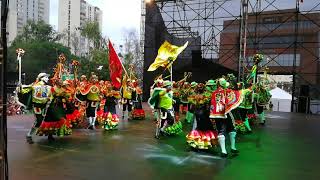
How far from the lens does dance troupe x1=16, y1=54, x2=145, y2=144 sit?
27.5ft

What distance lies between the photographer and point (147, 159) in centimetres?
716

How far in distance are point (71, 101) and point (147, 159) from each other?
470 cm

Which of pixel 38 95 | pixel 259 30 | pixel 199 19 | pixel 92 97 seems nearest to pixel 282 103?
pixel 259 30

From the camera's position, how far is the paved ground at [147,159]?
603cm

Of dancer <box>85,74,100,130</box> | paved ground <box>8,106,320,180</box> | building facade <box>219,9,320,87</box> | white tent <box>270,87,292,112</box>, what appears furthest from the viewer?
white tent <box>270,87,292,112</box>

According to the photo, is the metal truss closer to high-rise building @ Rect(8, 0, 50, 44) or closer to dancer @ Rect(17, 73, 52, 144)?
high-rise building @ Rect(8, 0, 50, 44)

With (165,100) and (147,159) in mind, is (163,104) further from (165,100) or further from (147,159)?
(147,159)

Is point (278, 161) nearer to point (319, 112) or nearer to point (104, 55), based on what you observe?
point (319, 112)

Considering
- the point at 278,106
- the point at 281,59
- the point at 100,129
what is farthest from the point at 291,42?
the point at 100,129

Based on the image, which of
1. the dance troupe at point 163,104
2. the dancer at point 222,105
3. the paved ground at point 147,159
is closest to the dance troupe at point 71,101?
the dance troupe at point 163,104

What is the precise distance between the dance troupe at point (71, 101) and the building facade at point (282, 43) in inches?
412

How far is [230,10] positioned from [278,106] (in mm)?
6712

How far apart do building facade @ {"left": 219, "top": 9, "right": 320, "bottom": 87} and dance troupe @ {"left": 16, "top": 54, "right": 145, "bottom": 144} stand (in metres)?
10.5

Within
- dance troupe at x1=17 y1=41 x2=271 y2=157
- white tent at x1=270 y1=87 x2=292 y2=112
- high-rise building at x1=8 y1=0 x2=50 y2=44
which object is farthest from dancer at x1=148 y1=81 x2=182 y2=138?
white tent at x1=270 y1=87 x2=292 y2=112
